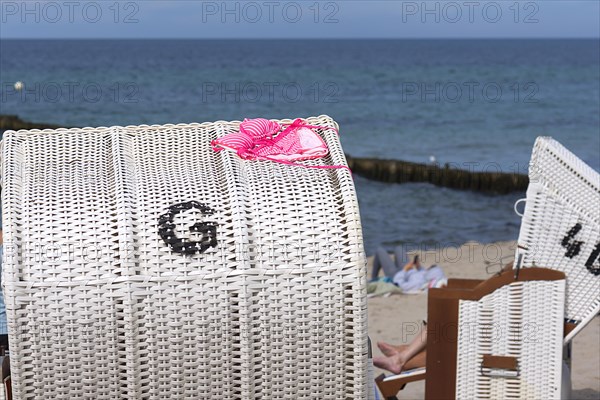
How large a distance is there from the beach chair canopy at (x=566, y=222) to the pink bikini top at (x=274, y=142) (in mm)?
1077

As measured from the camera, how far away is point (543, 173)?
12.0 ft

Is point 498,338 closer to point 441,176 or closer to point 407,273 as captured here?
point 407,273

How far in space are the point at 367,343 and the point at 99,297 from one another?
2.75ft

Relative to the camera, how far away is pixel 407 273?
744cm

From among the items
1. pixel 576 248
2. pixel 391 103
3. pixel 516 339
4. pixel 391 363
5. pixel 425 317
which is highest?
pixel 391 103

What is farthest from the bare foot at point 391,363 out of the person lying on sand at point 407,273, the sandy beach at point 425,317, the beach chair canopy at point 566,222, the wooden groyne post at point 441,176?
the wooden groyne post at point 441,176

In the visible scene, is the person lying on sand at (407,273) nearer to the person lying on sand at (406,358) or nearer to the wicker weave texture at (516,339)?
the person lying on sand at (406,358)

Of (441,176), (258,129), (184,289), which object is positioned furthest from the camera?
(441,176)

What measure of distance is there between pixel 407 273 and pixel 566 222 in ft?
12.6

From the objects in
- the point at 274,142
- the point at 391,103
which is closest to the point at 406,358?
the point at 274,142

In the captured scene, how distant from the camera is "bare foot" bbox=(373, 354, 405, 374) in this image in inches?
182

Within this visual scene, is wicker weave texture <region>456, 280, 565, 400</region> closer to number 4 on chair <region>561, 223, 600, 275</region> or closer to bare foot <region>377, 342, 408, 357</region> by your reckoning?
number 4 on chair <region>561, 223, 600, 275</region>

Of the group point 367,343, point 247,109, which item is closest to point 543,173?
point 367,343

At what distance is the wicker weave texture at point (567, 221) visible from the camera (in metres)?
3.62
